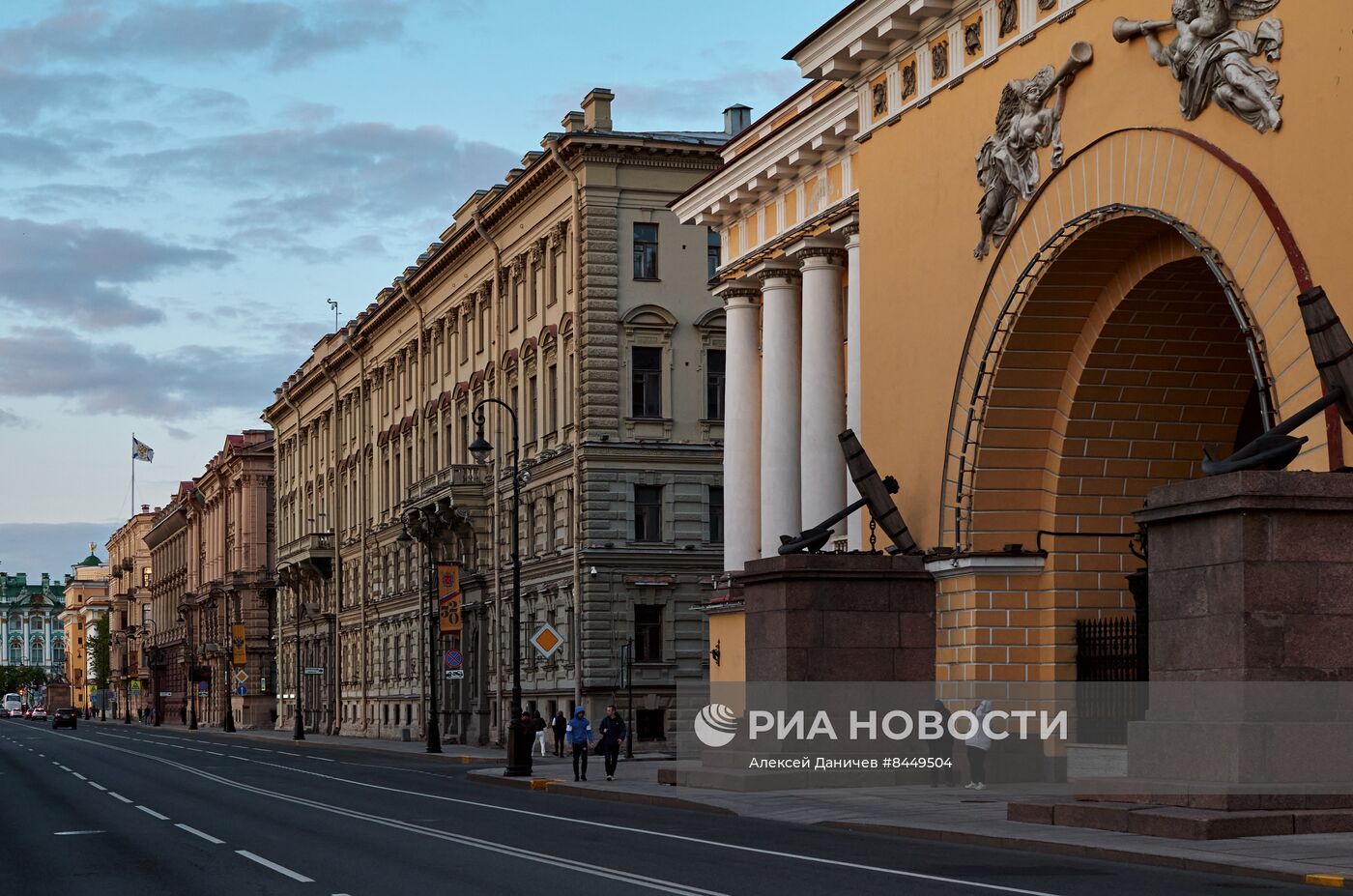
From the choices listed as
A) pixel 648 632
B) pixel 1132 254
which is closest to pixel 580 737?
pixel 1132 254

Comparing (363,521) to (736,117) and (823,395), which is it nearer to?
(736,117)

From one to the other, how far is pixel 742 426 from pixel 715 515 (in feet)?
53.5

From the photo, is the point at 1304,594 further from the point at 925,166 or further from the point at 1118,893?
the point at 925,166

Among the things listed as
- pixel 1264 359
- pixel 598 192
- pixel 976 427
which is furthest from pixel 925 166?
pixel 598 192

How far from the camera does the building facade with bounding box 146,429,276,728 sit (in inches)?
5022

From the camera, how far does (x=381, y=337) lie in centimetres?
8781

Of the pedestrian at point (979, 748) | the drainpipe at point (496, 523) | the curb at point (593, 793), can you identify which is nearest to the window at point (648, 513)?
the drainpipe at point (496, 523)

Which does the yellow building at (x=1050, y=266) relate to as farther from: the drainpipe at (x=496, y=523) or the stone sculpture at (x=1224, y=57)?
the drainpipe at (x=496, y=523)

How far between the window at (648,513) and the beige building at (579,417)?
0.21 feet

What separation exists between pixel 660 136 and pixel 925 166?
28.1 meters

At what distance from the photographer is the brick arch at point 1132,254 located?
22688mm

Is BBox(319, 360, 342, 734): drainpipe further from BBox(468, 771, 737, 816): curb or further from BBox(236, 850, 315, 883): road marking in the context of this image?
BBox(236, 850, 315, 883): road marking

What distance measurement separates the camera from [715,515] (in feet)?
193

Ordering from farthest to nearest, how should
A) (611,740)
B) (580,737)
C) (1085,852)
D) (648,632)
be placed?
(648,632) → (611,740) → (580,737) → (1085,852)
